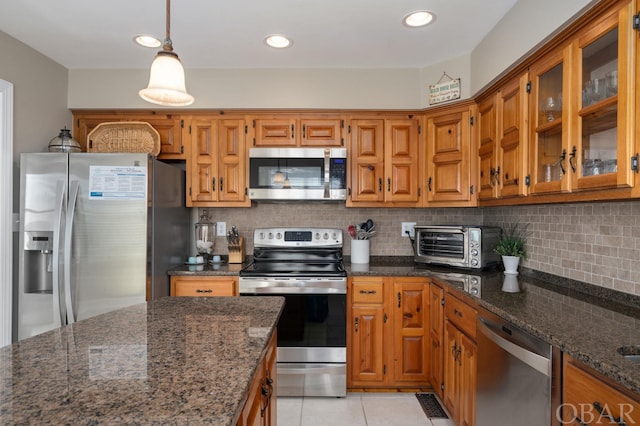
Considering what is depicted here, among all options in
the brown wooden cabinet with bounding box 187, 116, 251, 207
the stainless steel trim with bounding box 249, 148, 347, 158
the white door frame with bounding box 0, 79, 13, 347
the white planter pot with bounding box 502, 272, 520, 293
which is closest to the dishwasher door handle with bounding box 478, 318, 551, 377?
the white planter pot with bounding box 502, 272, 520, 293

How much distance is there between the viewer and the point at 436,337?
2410 millimetres

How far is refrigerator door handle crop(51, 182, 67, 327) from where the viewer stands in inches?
88.6

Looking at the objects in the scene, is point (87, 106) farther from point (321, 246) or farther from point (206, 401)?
point (206, 401)

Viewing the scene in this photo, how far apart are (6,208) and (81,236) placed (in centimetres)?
51

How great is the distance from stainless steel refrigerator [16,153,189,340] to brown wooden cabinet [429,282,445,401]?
1.96m

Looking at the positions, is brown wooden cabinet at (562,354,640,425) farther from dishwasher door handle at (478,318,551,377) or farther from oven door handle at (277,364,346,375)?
oven door handle at (277,364,346,375)

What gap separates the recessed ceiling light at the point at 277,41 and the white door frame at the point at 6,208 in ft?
5.62

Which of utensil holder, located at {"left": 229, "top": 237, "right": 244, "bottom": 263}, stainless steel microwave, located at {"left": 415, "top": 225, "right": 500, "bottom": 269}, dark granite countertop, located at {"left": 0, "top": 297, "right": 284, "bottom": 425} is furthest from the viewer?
utensil holder, located at {"left": 229, "top": 237, "right": 244, "bottom": 263}

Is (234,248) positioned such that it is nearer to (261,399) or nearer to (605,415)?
(261,399)

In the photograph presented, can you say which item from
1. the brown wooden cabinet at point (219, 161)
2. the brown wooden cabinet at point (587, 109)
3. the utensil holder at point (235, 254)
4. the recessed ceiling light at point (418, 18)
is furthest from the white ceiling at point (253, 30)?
the utensil holder at point (235, 254)

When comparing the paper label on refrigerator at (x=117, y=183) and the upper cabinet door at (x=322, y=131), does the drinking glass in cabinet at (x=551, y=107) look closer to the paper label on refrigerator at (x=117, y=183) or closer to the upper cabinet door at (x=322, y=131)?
the upper cabinet door at (x=322, y=131)

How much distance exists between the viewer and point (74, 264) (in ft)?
7.50

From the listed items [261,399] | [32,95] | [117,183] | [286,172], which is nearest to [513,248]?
[286,172]

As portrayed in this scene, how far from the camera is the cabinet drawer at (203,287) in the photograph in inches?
101
